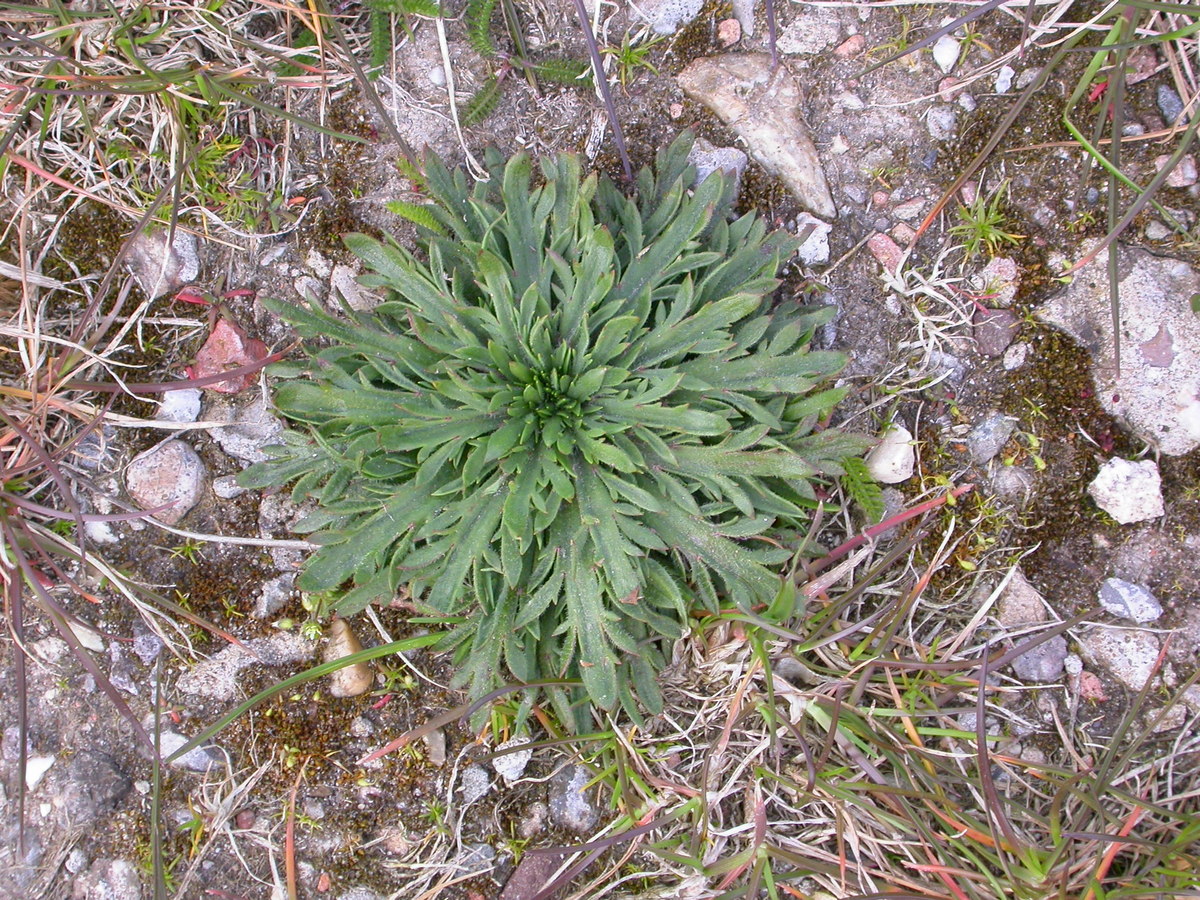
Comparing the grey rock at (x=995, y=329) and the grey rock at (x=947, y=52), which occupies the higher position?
the grey rock at (x=947, y=52)

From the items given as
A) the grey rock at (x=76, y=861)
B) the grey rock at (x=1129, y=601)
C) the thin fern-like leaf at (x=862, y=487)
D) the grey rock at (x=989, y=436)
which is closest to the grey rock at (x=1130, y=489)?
the grey rock at (x=1129, y=601)

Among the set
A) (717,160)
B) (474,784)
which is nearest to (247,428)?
(474,784)

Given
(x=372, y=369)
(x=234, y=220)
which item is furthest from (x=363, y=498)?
(x=234, y=220)

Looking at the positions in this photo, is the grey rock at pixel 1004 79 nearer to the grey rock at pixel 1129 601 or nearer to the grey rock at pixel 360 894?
the grey rock at pixel 1129 601

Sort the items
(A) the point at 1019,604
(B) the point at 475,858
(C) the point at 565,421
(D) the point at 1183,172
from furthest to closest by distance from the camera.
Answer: (B) the point at 475,858, (A) the point at 1019,604, (D) the point at 1183,172, (C) the point at 565,421

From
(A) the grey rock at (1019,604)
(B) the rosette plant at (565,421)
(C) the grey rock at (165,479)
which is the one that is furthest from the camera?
(C) the grey rock at (165,479)

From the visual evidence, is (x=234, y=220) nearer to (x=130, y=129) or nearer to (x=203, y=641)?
(x=130, y=129)

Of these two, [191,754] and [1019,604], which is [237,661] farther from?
[1019,604]

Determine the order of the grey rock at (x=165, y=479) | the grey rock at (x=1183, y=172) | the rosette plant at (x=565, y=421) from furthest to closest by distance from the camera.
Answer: the grey rock at (x=165, y=479), the grey rock at (x=1183, y=172), the rosette plant at (x=565, y=421)
